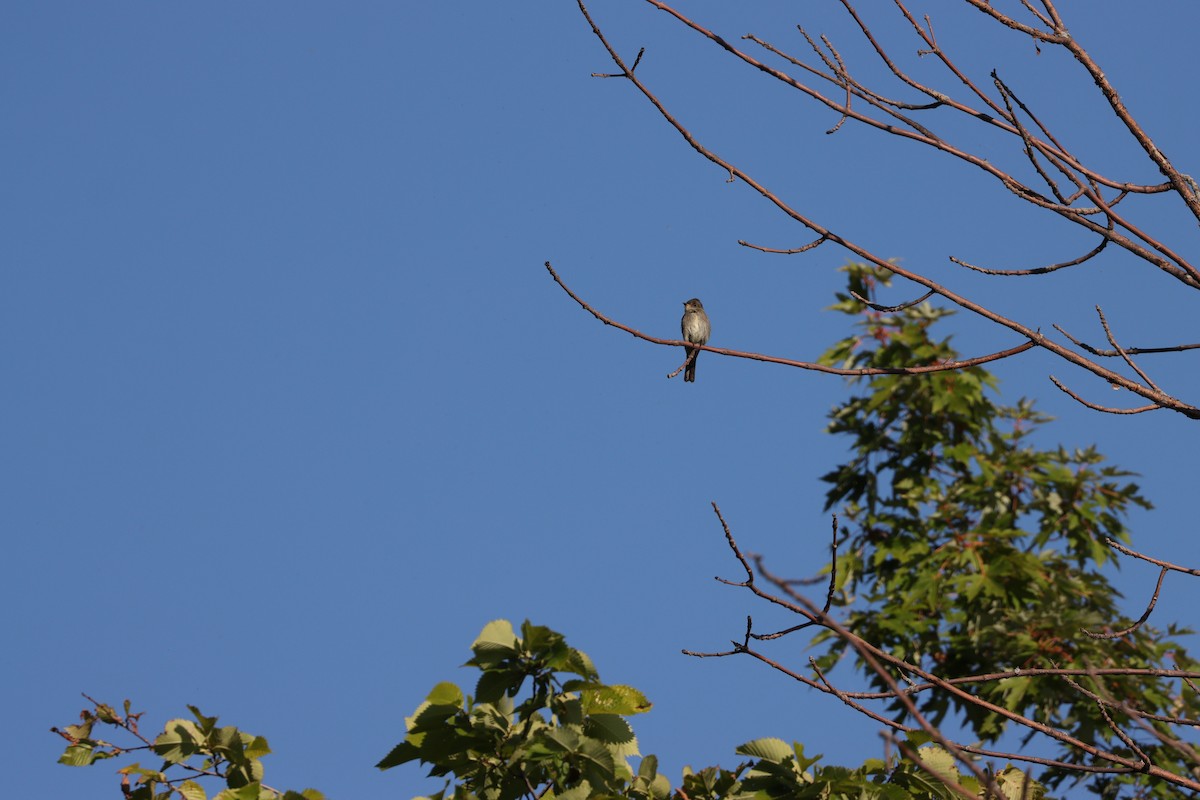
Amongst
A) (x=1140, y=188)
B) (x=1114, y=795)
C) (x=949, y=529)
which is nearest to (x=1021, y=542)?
(x=949, y=529)

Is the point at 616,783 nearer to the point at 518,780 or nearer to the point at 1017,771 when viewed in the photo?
the point at 518,780

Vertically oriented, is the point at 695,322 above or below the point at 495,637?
above

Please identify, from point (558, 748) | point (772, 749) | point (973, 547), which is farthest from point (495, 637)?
point (973, 547)

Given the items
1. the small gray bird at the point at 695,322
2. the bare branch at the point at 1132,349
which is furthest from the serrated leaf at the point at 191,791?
the small gray bird at the point at 695,322

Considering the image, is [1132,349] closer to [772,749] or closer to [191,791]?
[772,749]

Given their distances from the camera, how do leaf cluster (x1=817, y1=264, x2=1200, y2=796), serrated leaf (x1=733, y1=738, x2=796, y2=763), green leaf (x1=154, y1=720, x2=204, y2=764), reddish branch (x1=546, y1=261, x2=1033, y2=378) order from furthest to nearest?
leaf cluster (x1=817, y1=264, x2=1200, y2=796), green leaf (x1=154, y1=720, x2=204, y2=764), serrated leaf (x1=733, y1=738, x2=796, y2=763), reddish branch (x1=546, y1=261, x2=1033, y2=378)

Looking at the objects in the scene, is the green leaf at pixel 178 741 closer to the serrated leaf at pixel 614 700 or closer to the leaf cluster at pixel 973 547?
the serrated leaf at pixel 614 700

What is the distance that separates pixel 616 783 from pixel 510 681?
0.52 m

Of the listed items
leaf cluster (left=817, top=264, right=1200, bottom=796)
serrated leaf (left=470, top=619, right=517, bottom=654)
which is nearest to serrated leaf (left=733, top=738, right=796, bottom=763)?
serrated leaf (left=470, top=619, right=517, bottom=654)

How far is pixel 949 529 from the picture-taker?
12914mm

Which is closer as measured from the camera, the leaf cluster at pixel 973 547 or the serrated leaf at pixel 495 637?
the serrated leaf at pixel 495 637

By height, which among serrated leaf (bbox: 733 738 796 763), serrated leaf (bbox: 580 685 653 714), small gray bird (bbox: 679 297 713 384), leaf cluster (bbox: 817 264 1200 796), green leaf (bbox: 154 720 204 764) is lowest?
serrated leaf (bbox: 733 738 796 763)

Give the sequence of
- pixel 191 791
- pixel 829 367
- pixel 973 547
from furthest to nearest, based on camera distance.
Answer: pixel 973 547 → pixel 191 791 → pixel 829 367

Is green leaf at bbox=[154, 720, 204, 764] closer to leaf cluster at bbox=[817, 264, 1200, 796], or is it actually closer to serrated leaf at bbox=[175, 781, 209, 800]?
serrated leaf at bbox=[175, 781, 209, 800]
